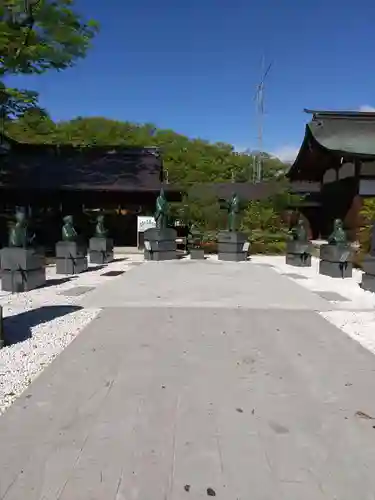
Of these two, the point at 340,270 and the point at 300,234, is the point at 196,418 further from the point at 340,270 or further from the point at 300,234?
the point at 300,234

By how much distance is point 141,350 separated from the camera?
16.3 ft

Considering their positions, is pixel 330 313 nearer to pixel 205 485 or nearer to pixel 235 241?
pixel 205 485

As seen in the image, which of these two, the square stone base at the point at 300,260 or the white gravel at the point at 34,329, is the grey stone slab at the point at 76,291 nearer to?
the white gravel at the point at 34,329

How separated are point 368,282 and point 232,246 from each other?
706 centimetres

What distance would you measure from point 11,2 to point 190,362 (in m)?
11.1

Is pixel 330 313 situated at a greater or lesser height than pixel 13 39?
lesser

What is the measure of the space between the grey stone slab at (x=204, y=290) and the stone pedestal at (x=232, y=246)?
2.79 metres

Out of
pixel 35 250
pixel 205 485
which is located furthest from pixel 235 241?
pixel 205 485

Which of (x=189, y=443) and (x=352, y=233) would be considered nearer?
(x=189, y=443)

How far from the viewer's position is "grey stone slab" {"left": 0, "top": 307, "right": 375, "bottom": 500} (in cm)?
254

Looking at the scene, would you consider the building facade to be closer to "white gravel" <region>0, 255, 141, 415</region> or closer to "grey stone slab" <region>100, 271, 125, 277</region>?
"grey stone slab" <region>100, 271, 125, 277</region>

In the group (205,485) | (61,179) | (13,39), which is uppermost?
(13,39)

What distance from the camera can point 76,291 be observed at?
29.5ft

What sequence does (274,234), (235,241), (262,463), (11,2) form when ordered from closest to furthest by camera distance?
(262,463) → (11,2) → (235,241) → (274,234)
